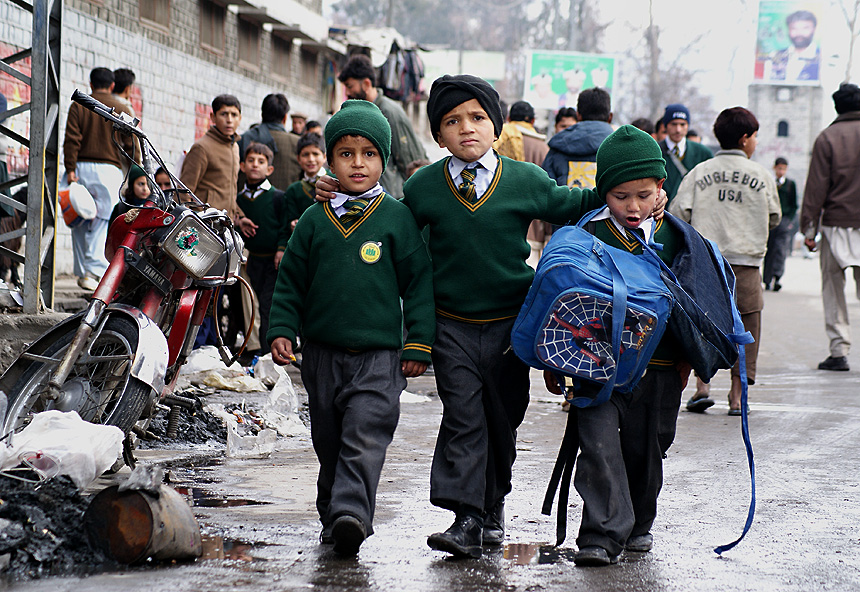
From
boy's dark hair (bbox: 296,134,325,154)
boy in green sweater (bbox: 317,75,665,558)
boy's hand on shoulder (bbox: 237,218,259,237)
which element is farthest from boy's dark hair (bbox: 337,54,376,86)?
boy in green sweater (bbox: 317,75,665,558)

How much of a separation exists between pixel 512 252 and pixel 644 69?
6498 cm

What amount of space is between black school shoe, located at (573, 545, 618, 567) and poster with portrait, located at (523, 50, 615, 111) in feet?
150

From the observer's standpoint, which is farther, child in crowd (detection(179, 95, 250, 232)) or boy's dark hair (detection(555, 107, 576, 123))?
boy's dark hair (detection(555, 107, 576, 123))

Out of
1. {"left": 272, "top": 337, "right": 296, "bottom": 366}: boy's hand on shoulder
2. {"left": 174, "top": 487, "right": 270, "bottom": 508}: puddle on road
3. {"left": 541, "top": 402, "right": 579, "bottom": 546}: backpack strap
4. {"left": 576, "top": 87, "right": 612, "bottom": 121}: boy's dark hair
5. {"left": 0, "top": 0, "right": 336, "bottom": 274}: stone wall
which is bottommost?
{"left": 174, "top": 487, "right": 270, "bottom": 508}: puddle on road

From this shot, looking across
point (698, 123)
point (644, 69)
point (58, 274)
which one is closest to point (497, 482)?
point (58, 274)

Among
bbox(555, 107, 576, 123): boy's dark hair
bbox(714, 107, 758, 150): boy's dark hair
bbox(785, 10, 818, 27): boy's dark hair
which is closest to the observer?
bbox(714, 107, 758, 150): boy's dark hair

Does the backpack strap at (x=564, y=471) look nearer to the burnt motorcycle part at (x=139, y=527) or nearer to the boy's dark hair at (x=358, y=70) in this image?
the burnt motorcycle part at (x=139, y=527)

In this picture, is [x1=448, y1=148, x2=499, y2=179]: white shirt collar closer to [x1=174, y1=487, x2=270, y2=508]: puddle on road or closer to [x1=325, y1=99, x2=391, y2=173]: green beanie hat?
[x1=325, y1=99, x2=391, y2=173]: green beanie hat

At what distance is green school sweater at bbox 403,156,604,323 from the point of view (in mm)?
4020

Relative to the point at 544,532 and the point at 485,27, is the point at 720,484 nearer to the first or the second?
the point at 544,532

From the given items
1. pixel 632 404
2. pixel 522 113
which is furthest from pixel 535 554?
pixel 522 113

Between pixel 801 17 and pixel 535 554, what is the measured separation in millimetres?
65595

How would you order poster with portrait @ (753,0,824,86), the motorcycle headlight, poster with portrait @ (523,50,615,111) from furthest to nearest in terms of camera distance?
poster with portrait @ (753,0,824,86), poster with portrait @ (523,50,615,111), the motorcycle headlight

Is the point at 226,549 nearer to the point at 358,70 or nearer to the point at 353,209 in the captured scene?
the point at 353,209
